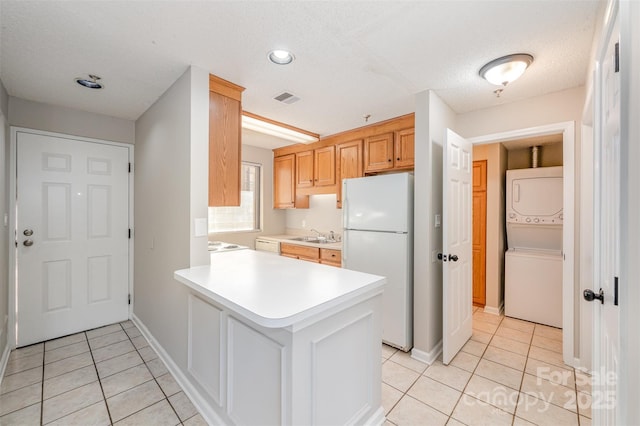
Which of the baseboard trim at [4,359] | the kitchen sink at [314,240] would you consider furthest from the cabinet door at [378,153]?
the baseboard trim at [4,359]

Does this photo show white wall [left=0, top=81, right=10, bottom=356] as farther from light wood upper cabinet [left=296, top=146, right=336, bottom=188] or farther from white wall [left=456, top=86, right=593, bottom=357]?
white wall [left=456, top=86, right=593, bottom=357]

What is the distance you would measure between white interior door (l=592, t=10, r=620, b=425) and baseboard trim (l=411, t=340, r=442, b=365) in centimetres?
112

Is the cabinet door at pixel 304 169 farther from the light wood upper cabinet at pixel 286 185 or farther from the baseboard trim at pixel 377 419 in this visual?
the baseboard trim at pixel 377 419

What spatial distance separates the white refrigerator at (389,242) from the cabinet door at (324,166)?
2.89ft

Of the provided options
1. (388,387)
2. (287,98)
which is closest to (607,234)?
(388,387)

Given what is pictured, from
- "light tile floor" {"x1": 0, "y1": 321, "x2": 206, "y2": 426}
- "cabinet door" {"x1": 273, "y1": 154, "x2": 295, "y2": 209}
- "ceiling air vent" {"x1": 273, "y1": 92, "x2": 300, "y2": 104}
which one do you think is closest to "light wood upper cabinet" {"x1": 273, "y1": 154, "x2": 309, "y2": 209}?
"cabinet door" {"x1": 273, "y1": 154, "x2": 295, "y2": 209}

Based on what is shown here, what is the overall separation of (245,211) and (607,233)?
13.6ft

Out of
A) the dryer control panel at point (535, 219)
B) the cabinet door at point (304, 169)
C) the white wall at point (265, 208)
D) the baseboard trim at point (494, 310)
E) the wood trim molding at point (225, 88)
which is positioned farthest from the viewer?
the white wall at point (265, 208)

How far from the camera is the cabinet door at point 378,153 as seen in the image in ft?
10.3

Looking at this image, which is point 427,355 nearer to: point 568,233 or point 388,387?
point 388,387

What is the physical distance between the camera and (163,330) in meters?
2.37

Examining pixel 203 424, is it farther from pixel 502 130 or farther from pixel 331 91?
pixel 502 130

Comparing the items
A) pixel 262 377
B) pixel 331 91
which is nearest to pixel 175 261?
pixel 262 377

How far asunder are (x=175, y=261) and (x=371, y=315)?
156 centimetres
